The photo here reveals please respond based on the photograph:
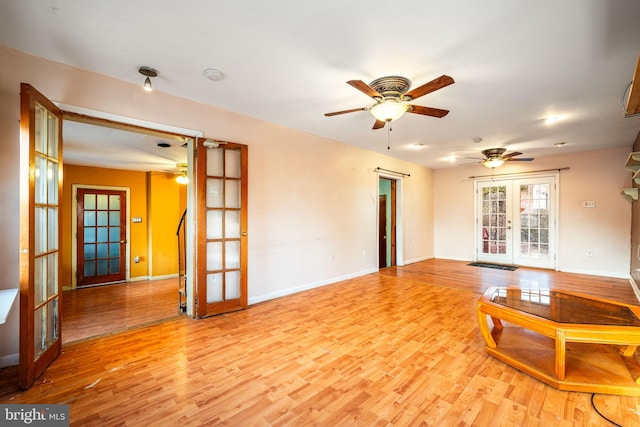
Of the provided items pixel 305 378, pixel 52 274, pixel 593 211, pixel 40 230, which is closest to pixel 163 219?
pixel 52 274

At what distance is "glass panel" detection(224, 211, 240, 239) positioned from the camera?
377 cm

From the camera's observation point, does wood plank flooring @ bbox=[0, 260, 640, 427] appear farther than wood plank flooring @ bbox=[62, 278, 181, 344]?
No

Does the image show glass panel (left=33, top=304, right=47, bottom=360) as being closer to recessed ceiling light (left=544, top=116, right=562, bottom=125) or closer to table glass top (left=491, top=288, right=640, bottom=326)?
table glass top (left=491, top=288, right=640, bottom=326)

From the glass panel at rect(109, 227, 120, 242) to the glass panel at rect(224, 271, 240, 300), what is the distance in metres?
4.03

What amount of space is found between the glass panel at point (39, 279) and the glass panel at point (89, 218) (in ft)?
14.2

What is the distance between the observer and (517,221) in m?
7.03

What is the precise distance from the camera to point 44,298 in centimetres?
236

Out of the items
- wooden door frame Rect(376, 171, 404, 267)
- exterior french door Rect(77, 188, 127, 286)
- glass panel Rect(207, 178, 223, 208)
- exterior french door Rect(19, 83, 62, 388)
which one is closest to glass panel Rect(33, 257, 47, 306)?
exterior french door Rect(19, 83, 62, 388)

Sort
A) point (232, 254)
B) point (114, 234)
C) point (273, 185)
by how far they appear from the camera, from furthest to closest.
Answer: point (114, 234), point (273, 185), point (232, 254)

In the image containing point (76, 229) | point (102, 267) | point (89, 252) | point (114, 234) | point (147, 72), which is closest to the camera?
point (147, 72)

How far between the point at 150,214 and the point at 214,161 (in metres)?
3.69

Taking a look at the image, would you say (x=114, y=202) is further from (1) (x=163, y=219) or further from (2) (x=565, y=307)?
(2) (x=565, y=307)

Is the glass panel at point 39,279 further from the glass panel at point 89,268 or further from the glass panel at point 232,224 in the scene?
the glass panel at point 89,268

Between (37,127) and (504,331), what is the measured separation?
478 centimetres
